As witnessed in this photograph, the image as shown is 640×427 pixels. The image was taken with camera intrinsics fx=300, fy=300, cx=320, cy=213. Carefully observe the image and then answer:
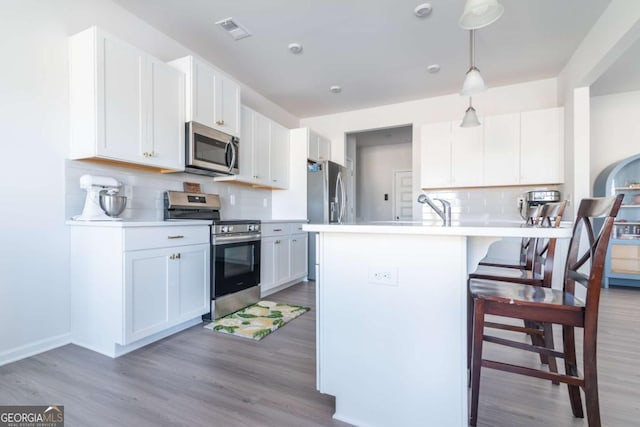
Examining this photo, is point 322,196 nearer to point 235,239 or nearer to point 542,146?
point 235,239

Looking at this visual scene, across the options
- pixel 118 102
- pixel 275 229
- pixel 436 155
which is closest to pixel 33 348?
pixel 118 102

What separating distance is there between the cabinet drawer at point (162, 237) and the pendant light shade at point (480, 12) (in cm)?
242

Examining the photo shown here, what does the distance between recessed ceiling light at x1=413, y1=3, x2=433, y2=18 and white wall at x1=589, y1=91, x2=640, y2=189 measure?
11.8 ft

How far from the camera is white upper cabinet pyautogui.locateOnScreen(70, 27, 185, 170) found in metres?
2.14

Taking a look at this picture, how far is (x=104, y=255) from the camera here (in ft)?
6.74

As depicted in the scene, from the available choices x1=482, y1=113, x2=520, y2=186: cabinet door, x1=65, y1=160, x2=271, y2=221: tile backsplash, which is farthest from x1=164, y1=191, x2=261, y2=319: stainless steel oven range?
x1=482, y1=113, x2=520, y2=186: cabinet door

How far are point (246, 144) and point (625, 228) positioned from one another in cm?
528

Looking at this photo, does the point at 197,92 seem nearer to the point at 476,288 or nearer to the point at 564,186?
the point at 476,288

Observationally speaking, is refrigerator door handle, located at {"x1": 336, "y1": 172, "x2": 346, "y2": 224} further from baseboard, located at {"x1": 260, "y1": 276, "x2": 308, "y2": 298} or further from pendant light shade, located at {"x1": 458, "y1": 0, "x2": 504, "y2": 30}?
pendant light shade, located at {"x1": 458, "y1": 0, "x2": 504, "y2": 30}

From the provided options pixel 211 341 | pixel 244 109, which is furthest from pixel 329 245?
pixel 244 109

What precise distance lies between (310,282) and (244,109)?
247 centimetres

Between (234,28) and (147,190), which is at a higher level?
(234,28)

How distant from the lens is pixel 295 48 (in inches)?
127

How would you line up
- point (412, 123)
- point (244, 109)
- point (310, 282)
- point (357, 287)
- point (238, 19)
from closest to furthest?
point (357, 287) < point (238, 19) < point (244, 109) < point (310, 282) < point (412, 123)
